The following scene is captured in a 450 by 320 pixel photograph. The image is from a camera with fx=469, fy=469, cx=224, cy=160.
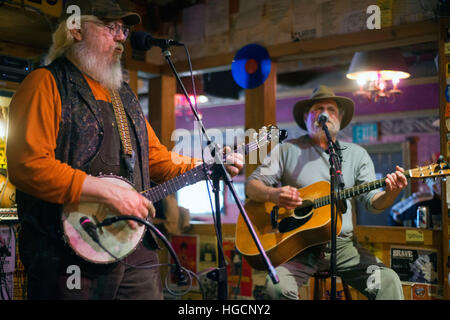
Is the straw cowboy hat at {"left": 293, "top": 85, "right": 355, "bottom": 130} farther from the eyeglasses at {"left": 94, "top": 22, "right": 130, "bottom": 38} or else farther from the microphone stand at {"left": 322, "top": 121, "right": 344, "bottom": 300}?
the eyeglasses at {"left": 94, "top": 22, "right": 130, "bottom": 38}

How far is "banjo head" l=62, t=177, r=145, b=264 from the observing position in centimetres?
184

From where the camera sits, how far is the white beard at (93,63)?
2.15 metres

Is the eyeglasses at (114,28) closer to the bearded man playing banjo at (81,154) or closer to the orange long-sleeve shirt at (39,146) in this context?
the bearded man playing banjo at (81,154)

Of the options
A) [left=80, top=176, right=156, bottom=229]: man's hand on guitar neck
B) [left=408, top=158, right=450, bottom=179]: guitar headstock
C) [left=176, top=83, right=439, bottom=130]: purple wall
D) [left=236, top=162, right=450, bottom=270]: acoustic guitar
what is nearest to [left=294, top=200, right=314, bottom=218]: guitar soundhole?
[left=236, top=162, right=450, bottom=270]: acoustic guitar

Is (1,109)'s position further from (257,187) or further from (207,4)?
(207,4)

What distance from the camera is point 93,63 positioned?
215 cm

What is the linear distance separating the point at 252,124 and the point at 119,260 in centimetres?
260

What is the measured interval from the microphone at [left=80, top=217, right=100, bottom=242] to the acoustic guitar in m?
1.34

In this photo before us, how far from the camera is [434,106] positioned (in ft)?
24.1

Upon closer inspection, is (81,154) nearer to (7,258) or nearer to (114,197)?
(114,197)

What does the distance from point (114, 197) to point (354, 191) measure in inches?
65.5

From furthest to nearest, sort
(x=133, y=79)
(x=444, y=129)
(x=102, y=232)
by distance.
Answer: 1. (x=133, y=79)
2. (x=444, y=129)
3. (x=102, y=232)

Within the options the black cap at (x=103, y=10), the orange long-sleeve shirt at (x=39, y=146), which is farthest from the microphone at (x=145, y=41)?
the orange long-sleeve shirt at (x=39, y=146)

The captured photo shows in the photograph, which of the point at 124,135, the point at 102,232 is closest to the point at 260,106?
the point at 124,135
